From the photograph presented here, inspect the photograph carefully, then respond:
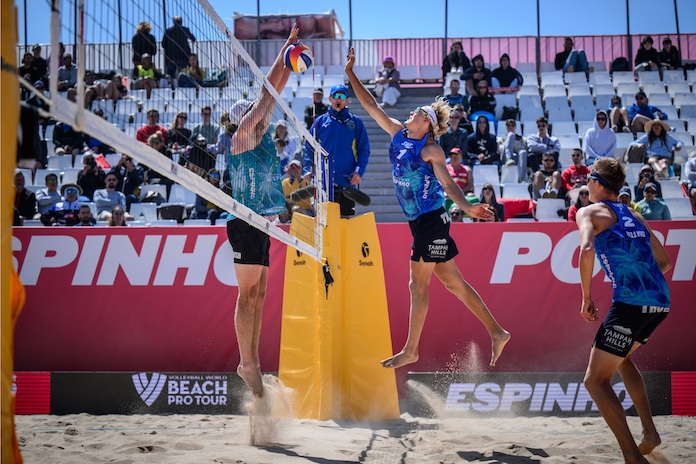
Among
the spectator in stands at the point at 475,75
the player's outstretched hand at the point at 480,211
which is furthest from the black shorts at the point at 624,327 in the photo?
the spectator in stands at the point at 475,75

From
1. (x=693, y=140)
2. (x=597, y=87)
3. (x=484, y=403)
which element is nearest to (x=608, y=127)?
(x=693, y=140)

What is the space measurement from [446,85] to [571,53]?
2.78 meters

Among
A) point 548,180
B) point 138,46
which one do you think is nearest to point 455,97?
point 548,180

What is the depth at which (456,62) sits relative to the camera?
1358cm

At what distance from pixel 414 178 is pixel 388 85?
783 cm

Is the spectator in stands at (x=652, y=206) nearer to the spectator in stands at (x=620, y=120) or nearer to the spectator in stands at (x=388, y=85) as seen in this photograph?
the spectator in stands at (x=620, y=120)

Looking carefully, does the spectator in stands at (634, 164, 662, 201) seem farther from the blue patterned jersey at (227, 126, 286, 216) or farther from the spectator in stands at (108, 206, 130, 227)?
the spectator in stands at (108, 206, 130, 227)

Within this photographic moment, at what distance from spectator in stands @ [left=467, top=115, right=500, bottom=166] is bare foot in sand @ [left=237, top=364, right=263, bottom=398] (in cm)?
651

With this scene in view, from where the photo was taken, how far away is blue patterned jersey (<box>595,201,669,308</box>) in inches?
161

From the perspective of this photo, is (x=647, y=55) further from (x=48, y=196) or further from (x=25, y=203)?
(x=25, y=203)

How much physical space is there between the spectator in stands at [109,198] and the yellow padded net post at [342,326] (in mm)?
4590

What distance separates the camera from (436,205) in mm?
5320

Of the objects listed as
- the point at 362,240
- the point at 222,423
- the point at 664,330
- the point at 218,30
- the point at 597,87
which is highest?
the point at 597,87

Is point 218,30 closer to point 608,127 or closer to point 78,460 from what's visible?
point 78,460
